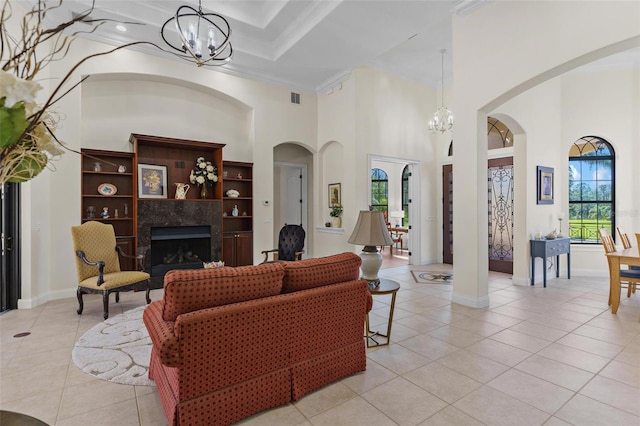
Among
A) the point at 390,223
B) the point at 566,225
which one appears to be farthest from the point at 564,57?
the point at 390,223

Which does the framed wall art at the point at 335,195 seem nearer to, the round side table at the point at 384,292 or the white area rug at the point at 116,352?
the round side table at the point at 384,292

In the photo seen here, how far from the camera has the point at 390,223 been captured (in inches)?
→ 469

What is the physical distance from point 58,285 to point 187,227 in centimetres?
201

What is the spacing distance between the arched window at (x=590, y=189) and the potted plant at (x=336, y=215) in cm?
469

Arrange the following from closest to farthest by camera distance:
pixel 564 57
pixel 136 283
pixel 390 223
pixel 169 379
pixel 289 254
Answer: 1. pixel 169 379
2. pixel 564 57
3. pixel 136 283
4. pixel 289 254
5. pixel 390 223

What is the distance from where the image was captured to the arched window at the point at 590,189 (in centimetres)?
648

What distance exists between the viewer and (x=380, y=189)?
1278cm

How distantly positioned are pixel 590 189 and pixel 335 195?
5094 millimetres

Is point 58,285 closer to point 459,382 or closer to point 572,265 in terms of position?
point 459,382

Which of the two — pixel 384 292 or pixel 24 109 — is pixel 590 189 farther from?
pixel 24 109

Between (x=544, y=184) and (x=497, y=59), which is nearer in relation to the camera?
(x=497, y=59)

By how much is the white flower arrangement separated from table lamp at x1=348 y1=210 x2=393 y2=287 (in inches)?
153

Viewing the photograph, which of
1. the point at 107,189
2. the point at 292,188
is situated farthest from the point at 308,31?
the point at 107,189

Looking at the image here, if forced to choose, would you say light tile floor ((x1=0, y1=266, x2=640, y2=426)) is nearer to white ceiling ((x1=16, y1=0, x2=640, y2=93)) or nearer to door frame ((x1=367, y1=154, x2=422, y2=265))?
door frame ((x1=367, y1=154, x2=422, y2=265))
